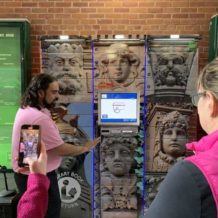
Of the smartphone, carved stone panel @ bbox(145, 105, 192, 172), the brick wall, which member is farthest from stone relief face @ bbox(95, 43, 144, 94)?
the smartphone

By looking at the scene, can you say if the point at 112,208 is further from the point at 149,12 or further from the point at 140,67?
the point at 149,12

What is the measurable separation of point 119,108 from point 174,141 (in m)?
0.66

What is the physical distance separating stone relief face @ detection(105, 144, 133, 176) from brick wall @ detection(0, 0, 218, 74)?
1.51 m

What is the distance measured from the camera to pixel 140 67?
3.63 m

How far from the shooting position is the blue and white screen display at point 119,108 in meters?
3.63

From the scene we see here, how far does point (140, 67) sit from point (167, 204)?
9.36 ft

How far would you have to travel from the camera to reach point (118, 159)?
368 centimetres

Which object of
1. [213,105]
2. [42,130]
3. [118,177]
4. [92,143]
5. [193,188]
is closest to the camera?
[193,188]

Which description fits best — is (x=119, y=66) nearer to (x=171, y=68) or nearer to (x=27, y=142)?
(x=171, y=68)

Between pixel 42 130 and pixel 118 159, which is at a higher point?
pixel 42 130

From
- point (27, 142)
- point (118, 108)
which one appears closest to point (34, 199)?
point (27, 142)

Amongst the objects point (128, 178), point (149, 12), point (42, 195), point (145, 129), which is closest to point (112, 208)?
point (128, 178)

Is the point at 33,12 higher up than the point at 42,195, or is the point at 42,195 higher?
the point at 33,12

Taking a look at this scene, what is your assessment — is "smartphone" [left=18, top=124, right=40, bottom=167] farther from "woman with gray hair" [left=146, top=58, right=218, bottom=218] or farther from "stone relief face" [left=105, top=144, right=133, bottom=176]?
"stone relief face" [left=105, top=144, right=133, bottom=176]
